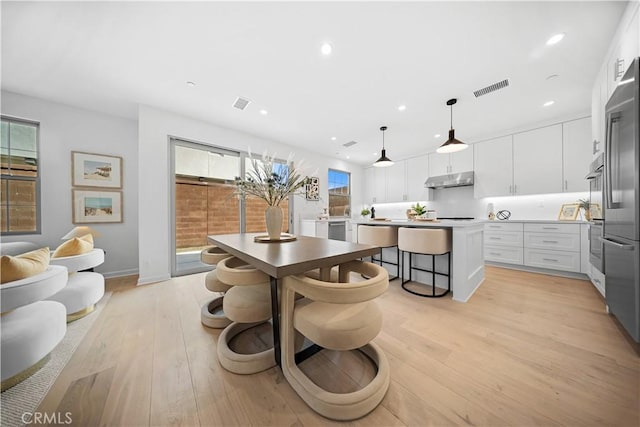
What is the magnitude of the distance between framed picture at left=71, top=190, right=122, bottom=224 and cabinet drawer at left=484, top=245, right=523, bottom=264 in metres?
6.66

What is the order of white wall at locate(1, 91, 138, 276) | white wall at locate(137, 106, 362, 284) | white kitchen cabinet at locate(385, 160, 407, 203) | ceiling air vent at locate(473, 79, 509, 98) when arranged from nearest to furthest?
ceiling air vent at locate(473, 79, 509, 98), white wall at locate(1, 91, 138, 276), white wall at locate(137, 106, 362, 284), white kitchen cabinet at locate(385, 160, 407, 203)

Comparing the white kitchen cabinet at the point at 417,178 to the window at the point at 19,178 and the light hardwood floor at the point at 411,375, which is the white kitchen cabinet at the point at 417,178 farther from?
the window at the point at 19,178

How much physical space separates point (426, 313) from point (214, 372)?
73.9 inches

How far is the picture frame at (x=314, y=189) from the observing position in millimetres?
5120

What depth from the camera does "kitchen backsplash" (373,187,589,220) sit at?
377cm

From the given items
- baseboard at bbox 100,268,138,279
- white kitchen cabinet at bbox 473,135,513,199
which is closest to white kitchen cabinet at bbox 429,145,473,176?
white kitchen cabinet at bbox 473,135,513,199

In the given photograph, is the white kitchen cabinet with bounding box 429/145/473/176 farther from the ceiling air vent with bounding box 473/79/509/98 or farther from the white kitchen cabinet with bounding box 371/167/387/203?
the ceiling air vent with bounding box 473/79/509/98

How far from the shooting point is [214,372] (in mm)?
1276

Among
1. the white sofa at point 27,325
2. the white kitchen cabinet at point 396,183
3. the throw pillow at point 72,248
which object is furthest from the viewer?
the white kitchen cabinet at point 396,183

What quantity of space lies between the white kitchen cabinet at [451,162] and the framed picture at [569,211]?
1594 mm

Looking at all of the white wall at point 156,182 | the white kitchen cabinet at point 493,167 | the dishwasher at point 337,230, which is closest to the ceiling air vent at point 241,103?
the white wall at point 156,182

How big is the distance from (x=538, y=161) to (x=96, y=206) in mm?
7582

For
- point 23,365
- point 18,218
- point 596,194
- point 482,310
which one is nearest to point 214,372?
point 23,365

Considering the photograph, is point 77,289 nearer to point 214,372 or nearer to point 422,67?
point 214,372
